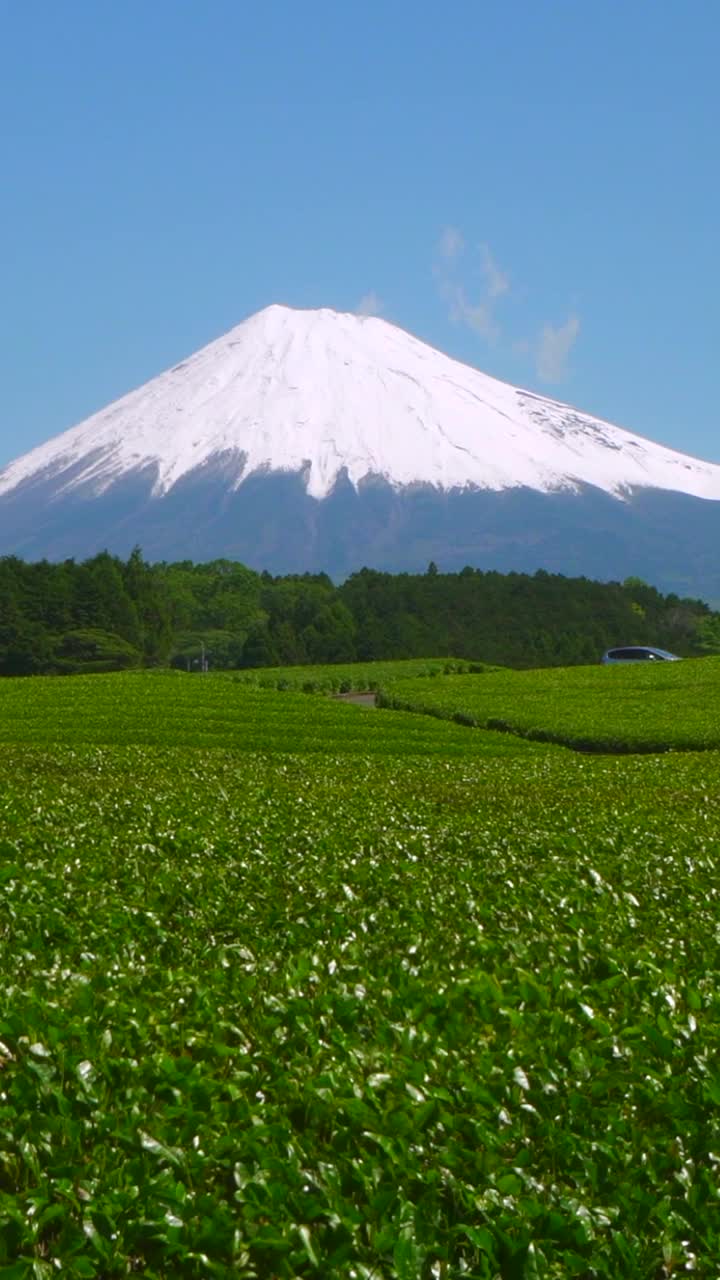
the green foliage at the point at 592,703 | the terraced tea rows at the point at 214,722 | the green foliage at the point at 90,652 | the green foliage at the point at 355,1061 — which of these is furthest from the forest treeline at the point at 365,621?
the green foliage at the point at 355,1061

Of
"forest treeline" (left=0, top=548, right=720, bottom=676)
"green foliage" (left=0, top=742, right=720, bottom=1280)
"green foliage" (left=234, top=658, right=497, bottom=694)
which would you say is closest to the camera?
"green foliage" (left=0, top=742, right=720, bottom=1280)

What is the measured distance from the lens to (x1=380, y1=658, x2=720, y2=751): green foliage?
46.7 meters

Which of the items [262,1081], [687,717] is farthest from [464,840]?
[687,717]

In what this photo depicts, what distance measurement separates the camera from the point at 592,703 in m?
57.2

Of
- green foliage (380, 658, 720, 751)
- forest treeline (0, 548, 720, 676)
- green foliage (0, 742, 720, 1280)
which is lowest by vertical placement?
green foliage (0, 742, 720, 1280)

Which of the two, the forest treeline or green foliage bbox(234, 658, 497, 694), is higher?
the forest treeline

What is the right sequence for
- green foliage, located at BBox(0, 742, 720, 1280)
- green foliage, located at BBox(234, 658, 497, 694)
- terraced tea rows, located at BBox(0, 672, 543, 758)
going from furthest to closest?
green foliage, located at BBox(234, 658, 497, 694)
terraced tea rows, located at BBox(0, 672, 543, 758)
green foliage, located at BBox(0, 742, 720, 1280)

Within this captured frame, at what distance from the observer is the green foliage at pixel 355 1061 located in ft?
22.1

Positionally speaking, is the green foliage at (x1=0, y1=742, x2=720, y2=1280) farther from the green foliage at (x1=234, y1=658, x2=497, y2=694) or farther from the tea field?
the green foliage at (x1=234, y1=658, x2=497, y2=694)

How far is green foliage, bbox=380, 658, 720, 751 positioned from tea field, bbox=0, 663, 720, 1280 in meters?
26.5

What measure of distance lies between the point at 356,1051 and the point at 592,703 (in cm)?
4919

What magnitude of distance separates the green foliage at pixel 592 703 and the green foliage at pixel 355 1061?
28353mm

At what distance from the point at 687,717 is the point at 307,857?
35.1m

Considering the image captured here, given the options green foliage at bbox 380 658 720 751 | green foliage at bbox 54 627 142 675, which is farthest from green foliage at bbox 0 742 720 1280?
green foliage at bbox 54 627 142 675
